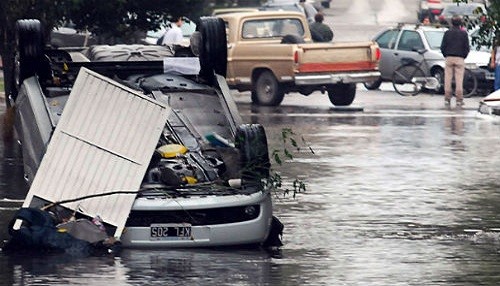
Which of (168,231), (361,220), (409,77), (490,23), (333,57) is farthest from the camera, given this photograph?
(409,77)

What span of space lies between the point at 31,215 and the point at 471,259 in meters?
3.60

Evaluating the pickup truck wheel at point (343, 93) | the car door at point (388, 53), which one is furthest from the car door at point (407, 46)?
the pickup truck wheel at point (343, 93)

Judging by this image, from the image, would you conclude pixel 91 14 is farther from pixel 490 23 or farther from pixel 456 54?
pixel 490 23

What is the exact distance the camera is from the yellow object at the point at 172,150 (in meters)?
13.8

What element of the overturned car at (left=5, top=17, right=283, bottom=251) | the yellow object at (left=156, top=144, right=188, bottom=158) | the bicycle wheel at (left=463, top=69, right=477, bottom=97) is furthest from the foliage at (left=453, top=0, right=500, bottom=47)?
the bicycle wheel at (left=463, top=69, right=477, bottom=97)

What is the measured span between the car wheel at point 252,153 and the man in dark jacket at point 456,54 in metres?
19.1

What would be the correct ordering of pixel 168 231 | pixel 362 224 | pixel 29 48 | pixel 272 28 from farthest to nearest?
pixel 272 28 → pixel 29 48 → pixel 362 224 → pixel 168 231

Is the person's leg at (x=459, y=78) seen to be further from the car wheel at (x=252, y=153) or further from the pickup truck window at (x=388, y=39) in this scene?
the car wheel at (x=252, y=153)

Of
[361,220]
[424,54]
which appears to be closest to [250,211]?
[361,220]

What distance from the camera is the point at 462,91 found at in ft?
108

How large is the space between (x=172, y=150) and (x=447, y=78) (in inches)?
765

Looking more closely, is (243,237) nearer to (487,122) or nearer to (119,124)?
(119,124)

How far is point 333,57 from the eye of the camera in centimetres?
3077

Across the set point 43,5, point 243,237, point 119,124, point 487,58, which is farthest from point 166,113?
point 487,58
